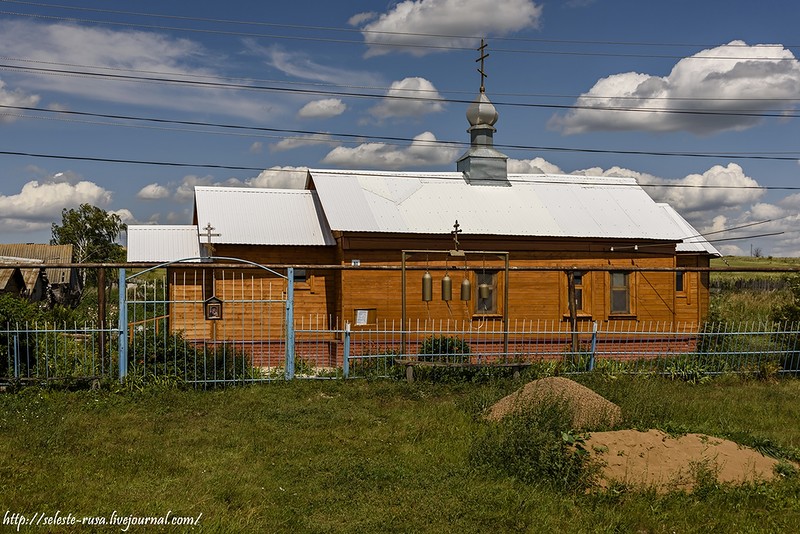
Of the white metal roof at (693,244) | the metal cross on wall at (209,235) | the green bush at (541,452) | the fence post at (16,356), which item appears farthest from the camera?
the white metal roof at (693,244)

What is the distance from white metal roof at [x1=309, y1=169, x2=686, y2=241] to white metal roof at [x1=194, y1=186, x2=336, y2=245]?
31.5 inches

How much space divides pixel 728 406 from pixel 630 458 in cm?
434

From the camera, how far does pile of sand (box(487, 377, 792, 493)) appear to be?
7.10 metres

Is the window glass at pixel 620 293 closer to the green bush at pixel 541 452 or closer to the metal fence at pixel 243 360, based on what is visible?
the metal fence at pixel 243 360

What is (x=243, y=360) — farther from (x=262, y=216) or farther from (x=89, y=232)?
(x=89, y=232)

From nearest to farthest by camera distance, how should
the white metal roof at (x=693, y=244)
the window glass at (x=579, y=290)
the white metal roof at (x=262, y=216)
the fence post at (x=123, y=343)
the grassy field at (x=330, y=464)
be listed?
the grassy field at (x=330, y=464), the fence post at (x=123, y=343), the white metal roof at (x=262, y=216), the window glass at (x=579, y=290), the white metal roof at (x=693, y=244)

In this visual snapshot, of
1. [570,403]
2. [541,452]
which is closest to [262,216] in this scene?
[570,403]

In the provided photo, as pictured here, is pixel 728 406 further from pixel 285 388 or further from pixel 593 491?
pixel 285 388

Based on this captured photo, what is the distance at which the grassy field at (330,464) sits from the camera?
6.23 metres

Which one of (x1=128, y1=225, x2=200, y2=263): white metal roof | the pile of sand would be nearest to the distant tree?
(x1=128, y1=225, x2=200, y2=263): white metal roof

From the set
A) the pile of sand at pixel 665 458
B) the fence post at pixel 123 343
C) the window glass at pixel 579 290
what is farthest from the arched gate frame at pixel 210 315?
Answer: the window glass at pixel 579 290

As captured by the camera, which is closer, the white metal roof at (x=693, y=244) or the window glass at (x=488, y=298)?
the window glass at (x=488, y=298)

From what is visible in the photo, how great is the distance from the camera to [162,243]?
1822cm

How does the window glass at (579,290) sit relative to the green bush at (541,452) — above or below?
above
